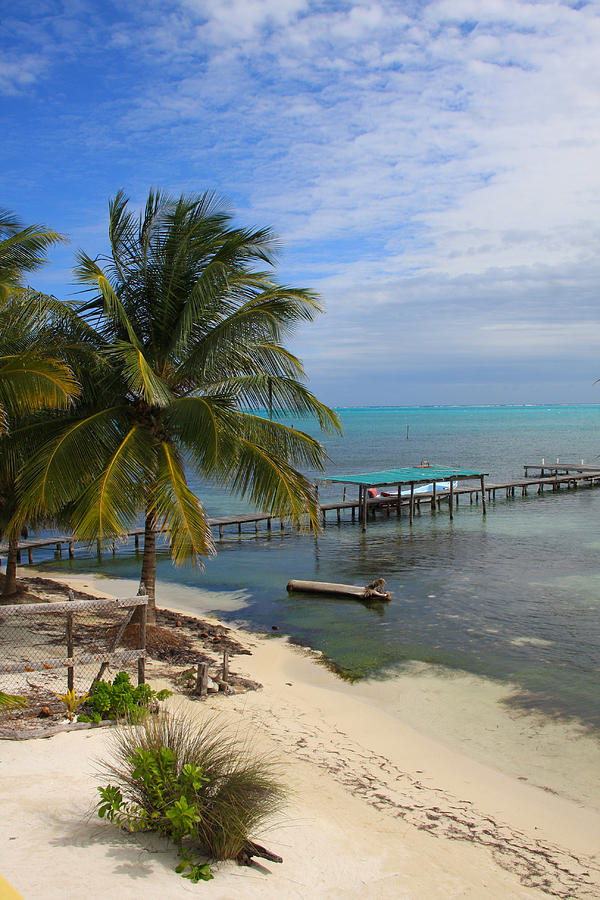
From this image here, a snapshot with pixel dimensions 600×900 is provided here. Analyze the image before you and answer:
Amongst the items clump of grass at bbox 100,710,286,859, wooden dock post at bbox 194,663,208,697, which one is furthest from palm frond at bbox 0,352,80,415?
clump of grass at bbox 100,710,286,859

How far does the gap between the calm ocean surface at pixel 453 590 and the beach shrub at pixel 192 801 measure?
8189 millimetres

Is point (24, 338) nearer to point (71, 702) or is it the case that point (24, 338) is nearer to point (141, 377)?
point (141, 377)

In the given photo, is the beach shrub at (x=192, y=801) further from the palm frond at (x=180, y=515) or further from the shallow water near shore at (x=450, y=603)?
the shallow water near shore at (x=450, y=603)

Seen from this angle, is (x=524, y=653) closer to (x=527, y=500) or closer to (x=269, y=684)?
(x=269, y=684)

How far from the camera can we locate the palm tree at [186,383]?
11562mm

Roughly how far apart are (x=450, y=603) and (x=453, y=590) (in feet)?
5.70

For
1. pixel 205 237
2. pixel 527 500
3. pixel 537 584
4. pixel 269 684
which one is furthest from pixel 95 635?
pixel 527 500

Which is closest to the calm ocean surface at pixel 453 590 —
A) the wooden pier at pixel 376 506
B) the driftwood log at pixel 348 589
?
the driftwood log at pixel 348 589

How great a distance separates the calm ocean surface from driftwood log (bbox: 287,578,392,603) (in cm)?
38

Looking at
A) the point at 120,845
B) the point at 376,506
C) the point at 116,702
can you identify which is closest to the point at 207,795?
the point at 120,845

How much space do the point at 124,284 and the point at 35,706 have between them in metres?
7.77

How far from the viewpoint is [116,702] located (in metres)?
8.46

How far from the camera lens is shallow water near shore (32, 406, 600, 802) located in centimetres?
1318

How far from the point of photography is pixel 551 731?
11.4m
